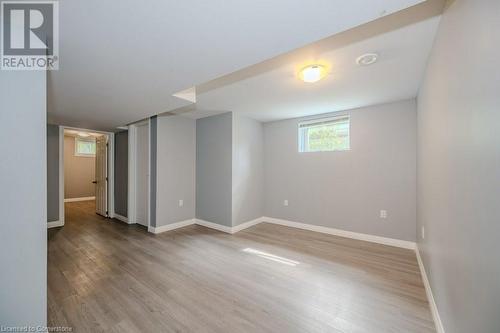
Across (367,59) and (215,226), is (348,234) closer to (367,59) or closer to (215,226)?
(215,226)

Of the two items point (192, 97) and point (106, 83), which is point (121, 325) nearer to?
point (106, 83)

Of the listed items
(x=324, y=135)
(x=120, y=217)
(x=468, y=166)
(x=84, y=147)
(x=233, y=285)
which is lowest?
(x=233, y=285)

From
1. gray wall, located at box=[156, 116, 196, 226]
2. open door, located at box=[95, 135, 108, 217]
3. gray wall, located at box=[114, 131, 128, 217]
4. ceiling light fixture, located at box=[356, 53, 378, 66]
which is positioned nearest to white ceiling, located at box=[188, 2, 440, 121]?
ceiling light fixture, located at box=[356, 53, 378, 66]

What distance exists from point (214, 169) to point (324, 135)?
7.42 ft

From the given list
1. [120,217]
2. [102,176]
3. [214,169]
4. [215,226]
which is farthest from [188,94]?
[102,176]

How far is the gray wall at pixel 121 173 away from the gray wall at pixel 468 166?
17.0 feet

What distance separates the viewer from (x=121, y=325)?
163cm

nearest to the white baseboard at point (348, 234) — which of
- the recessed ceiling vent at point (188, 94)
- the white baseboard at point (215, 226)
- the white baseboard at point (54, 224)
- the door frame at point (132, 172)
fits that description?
the white baseboard at point (215, 226)

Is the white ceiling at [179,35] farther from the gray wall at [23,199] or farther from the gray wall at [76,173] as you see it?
the gray wall at [76,173]

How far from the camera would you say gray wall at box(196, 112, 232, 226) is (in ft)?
12.9

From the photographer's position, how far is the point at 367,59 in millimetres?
1924

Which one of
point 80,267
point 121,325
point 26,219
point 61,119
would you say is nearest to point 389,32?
point 26,219

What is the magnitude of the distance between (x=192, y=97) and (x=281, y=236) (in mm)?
2721

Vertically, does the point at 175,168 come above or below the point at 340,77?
below
